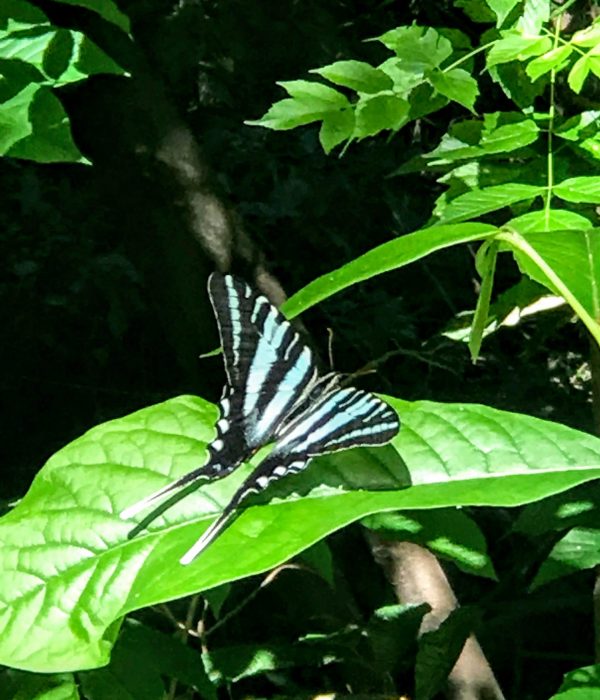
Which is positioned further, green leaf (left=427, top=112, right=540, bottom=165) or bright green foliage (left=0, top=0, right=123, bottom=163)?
bright green foliage (left=0, top=0, right=123, bottom=163)

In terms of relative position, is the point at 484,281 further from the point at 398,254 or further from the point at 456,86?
the point at 456,86

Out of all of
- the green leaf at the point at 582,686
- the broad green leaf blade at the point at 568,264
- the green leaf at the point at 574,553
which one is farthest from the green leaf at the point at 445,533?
the broad green leaf blade at the point at 568,264

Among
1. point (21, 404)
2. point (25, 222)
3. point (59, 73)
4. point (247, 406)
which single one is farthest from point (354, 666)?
point (25, 222)

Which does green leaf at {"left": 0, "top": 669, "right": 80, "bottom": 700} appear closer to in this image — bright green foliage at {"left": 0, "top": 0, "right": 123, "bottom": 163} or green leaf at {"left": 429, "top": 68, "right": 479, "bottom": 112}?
bright green foliage at {"left": 0, "top": 0, "right": 123, "bottom": 163}

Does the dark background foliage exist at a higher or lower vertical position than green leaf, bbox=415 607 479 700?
higher

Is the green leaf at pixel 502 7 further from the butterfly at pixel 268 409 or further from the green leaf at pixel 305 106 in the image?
the butterfly at pixel 268 409

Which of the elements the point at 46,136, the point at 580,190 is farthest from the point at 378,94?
the point at 46,136

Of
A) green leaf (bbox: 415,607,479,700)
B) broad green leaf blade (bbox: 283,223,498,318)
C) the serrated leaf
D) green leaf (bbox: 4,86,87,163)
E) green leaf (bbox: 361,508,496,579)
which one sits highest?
green leaf (bbox: 4,86,87,163)

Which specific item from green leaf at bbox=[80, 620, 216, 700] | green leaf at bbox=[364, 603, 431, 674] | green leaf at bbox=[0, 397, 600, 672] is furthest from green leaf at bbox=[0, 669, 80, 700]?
green leaf at bbox=[364, 603, 431, 674]

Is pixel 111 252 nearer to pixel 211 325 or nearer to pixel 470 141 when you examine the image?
pixel 211 325
